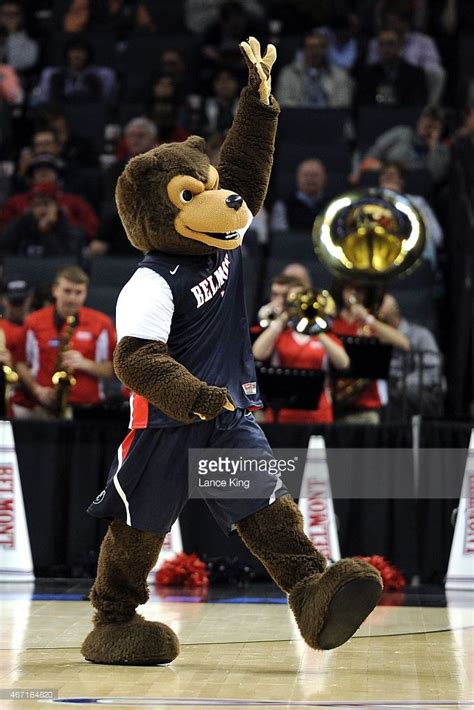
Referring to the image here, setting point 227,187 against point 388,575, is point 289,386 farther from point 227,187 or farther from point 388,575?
point 227,187

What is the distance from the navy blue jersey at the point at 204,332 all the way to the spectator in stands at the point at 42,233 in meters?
5.71

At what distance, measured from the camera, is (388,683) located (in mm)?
4656

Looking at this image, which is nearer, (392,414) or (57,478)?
(57,478)

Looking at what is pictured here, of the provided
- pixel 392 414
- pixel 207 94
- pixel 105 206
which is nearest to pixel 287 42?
pixel 207 94

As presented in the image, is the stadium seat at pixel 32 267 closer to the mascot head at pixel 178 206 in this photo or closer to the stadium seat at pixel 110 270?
the stadium seat at pixel 110 270

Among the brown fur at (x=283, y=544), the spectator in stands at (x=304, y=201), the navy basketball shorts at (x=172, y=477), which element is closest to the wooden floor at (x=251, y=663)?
the brown fur at (x=283, y=544)

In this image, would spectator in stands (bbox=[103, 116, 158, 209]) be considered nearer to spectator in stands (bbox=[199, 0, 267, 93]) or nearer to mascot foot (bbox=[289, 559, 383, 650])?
spectator in stands (bbox=[199, 0, 267, 93])

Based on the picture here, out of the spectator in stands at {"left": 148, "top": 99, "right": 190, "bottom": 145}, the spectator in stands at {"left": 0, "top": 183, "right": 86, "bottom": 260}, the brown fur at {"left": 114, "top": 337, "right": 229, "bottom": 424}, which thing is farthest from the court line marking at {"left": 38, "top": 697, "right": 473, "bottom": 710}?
the spectator in stands at {"left": 148, "top": 99, "right": 190, "bottom": 145}

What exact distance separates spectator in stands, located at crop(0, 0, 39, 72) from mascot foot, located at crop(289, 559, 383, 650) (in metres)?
9.89

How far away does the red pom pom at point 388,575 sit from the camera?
755cm

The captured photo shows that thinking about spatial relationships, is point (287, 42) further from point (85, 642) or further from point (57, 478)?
point (85, 642)

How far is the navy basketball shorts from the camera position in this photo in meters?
4.89

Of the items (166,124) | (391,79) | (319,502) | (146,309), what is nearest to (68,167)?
(166,124)

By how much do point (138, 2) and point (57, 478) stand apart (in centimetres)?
753
